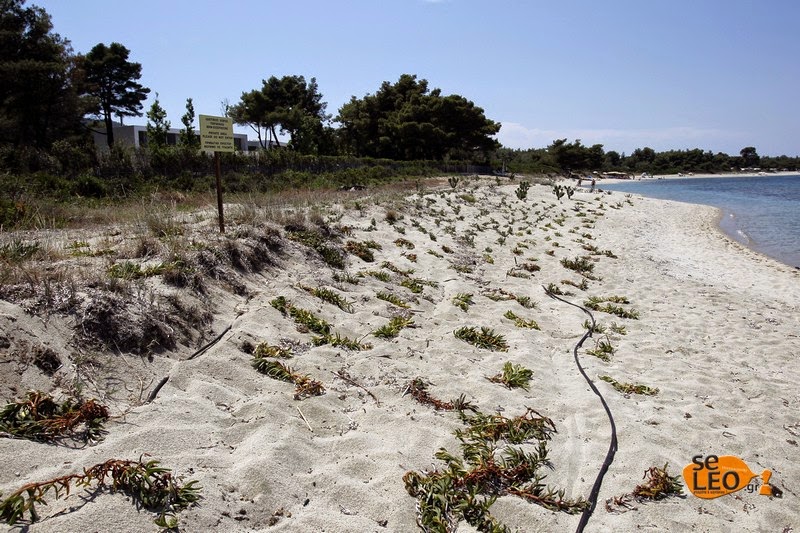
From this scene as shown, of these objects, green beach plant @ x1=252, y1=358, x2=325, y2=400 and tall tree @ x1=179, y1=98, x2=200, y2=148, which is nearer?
green beach plant @ x1=252, y1=358, x2=325, y2=400

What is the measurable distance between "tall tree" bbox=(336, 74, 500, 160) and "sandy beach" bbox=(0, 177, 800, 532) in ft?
136

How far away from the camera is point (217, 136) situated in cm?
684

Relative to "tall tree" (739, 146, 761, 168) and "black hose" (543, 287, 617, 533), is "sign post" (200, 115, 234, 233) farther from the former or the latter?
"tall tree" (739, 146, 761, 168)

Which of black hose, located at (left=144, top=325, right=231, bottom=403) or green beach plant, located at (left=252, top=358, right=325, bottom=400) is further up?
black hose, located at (left=144, top=325, right=231, bottom=403)

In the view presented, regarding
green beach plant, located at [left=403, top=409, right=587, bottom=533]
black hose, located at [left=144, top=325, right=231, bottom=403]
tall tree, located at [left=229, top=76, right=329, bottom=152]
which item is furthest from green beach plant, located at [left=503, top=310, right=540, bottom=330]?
tall tree, located at [left=229, top=76, right=329, bottom=152]

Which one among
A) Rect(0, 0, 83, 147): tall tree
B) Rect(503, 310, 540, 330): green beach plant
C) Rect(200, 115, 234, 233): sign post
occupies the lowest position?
Rect(503, 310, 540, 330): green beach plant

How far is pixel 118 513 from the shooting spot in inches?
89.6

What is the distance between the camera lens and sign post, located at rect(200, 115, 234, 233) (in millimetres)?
6707

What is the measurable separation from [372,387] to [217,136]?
183 inches

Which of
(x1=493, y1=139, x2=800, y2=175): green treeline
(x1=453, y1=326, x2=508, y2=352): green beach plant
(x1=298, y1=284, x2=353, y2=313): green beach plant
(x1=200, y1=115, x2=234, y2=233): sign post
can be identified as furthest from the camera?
(x1=493, y1=139, x2=800, y2=175): green treeline

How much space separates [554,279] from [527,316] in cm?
277

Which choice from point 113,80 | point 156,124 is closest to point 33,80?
point 156,124

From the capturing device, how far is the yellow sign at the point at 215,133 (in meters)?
6.72

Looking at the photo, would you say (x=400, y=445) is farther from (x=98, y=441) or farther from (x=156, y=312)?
(x=156, y=312)
